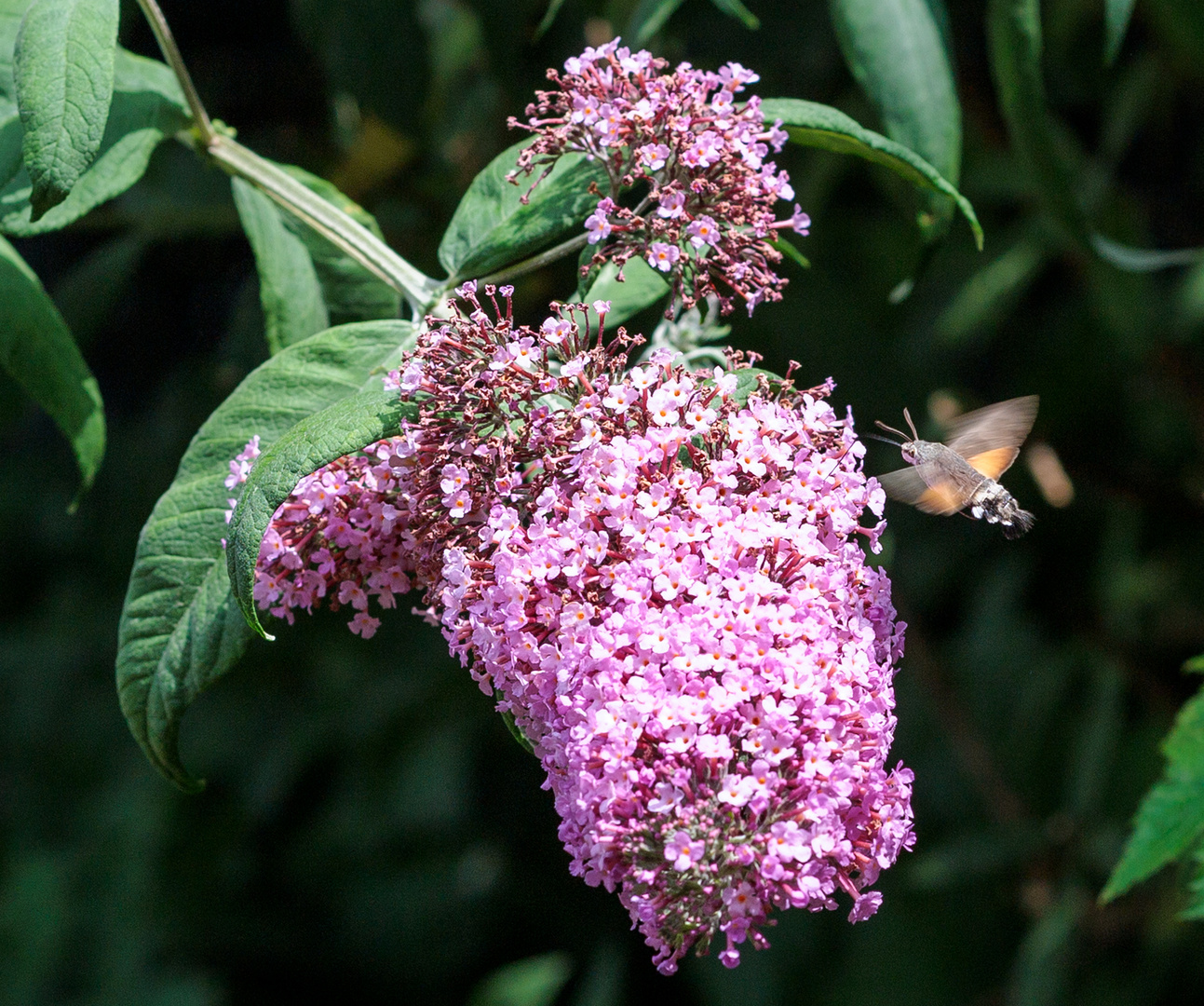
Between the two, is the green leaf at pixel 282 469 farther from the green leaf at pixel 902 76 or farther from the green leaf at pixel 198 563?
the green leaf at pixel 902 76

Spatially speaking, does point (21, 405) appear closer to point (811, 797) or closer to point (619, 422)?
point (619, 422)

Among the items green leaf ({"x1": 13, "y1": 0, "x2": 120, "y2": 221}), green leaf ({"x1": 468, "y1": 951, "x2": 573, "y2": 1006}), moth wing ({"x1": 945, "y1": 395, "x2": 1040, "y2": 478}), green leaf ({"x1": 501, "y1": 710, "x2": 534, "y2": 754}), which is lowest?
green leaf ({"x1": 468, "y1": 951, "x2": 573, "y2": 1006})

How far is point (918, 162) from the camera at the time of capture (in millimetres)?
1769

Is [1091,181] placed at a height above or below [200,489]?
below

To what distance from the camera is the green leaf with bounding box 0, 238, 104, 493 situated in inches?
77.3

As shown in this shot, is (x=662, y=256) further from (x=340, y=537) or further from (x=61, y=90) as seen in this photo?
(x=61, y=90)

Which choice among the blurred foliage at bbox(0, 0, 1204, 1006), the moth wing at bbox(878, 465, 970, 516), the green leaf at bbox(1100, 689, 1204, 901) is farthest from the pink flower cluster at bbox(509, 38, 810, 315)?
the blurred foliage at bbox(0, 0, 1204, 1006)

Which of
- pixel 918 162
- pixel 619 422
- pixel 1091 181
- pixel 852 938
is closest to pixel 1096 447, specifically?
pixel 1091 181

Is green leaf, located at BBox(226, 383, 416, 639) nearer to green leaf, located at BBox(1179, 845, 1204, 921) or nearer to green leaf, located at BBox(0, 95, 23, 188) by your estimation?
green leaf, located at BBox(0, 95, 23, 188)

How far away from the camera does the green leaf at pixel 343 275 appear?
208 cm

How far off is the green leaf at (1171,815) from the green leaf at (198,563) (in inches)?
57.3

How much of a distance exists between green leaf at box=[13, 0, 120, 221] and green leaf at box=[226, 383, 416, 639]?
1.45 feet

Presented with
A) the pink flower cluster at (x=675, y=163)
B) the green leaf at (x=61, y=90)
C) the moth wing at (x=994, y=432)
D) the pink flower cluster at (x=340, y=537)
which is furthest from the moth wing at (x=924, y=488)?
the green leaf at (x=61, y=90)

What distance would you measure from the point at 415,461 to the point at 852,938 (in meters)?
3.04
